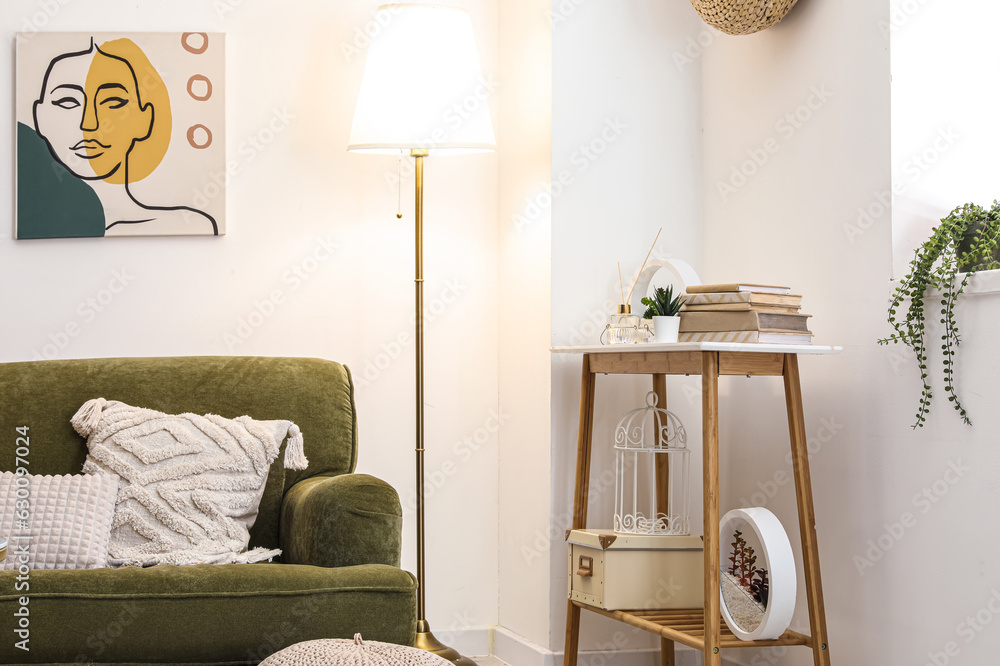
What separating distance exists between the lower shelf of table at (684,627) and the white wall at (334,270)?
0.67 meters

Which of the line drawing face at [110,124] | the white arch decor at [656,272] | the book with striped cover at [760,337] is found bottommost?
the book with striped cover at [760,337]

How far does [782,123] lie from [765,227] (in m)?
0.27

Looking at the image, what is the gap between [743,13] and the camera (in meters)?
2.35

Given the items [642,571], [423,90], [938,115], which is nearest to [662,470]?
[642,571]

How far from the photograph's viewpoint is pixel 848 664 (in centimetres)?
214

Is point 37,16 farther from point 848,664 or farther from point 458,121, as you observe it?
point 848,664

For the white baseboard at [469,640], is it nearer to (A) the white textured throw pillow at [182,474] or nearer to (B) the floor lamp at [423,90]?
(B) the floor lamp at [423,90]

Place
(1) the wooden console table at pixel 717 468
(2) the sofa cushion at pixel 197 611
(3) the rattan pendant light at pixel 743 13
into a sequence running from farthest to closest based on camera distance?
(3) the rattan pendant light at pixel 743 13 < (1) the wooden console table at pixel 717 468 < (2) the sofa cushion at pixel 197 611

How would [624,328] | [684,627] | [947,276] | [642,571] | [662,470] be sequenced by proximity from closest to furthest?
[947,276] → [684,627] → [642,571] → [624,328] → [662,470]

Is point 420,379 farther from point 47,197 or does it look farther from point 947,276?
point 947,276

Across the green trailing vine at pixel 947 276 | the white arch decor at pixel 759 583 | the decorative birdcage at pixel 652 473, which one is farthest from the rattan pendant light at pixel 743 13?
the white arch decor at pixel 759 583

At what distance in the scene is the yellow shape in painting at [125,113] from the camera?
273cm

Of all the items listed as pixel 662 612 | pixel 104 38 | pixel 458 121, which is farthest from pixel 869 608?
pixel 104 38

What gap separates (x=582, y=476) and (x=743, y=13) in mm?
1242
